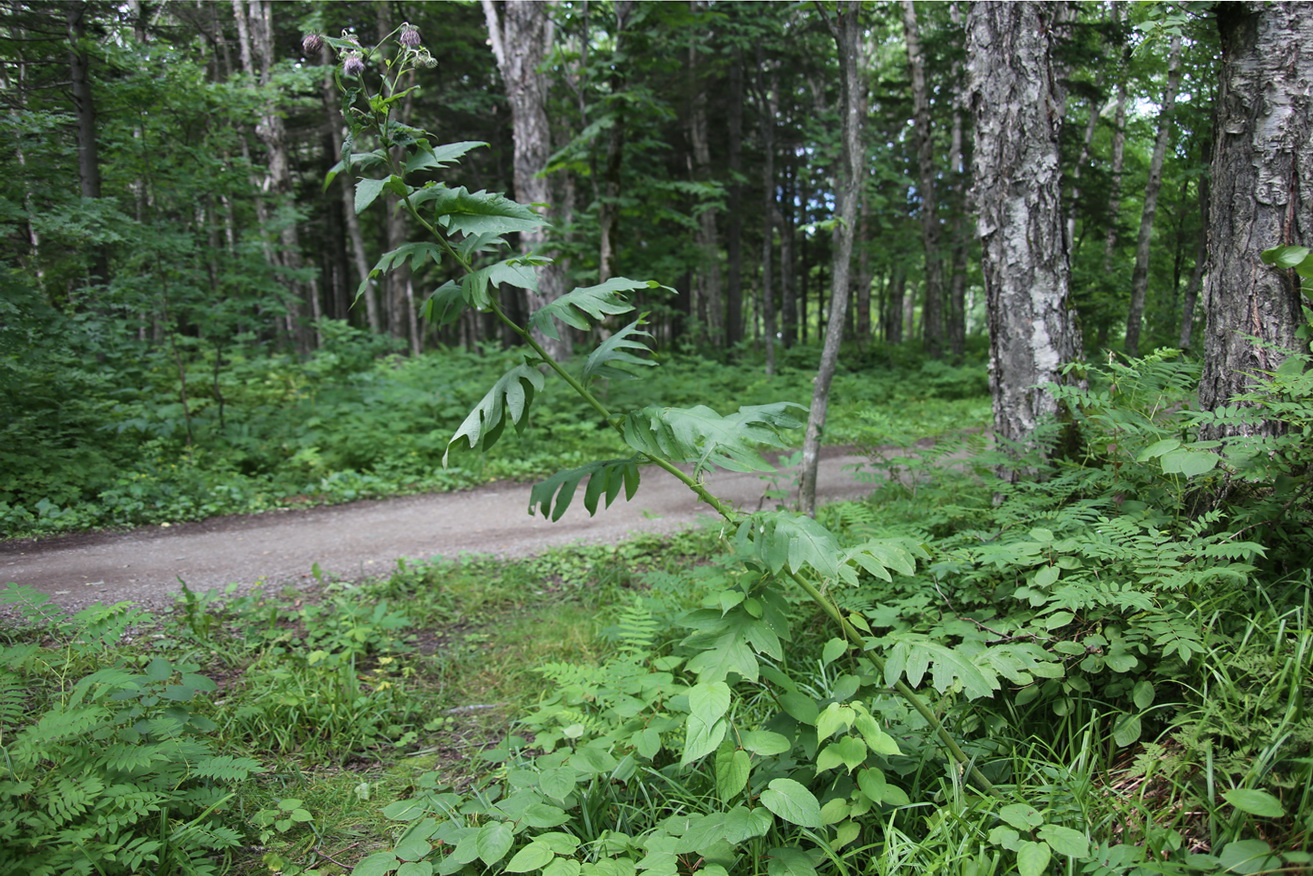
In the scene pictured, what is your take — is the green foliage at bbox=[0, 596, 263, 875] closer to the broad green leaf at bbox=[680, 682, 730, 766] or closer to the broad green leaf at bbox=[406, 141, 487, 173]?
the broad green leaf at bbox=[680, 682, 730, 766]

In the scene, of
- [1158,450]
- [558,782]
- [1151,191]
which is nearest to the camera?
[558,782]

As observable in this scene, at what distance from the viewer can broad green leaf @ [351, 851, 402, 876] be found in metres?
1.85

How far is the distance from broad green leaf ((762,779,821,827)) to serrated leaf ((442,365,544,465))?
46.8 inches

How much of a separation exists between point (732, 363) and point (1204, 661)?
14093mm

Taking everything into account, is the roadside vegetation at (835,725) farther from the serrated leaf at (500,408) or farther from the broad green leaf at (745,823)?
the serrated leaf at (500,408)

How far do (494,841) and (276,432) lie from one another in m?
7.82

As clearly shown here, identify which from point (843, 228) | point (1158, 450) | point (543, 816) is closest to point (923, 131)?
point (843, 228)

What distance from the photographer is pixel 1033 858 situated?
5.01ft

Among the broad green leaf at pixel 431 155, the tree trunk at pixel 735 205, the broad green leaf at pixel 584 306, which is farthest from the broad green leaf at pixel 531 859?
the tree trunk at pixel 735 205

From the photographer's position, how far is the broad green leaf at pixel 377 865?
185 cm

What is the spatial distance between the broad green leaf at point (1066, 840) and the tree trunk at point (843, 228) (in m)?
2.84

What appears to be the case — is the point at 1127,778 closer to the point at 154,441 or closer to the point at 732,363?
the point at 154,441

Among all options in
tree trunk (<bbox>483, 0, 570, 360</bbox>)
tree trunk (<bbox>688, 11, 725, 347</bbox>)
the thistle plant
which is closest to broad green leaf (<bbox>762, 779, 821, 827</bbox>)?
the thistle plant

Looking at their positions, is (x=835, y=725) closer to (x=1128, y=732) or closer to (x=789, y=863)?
(x=789, y=863)
